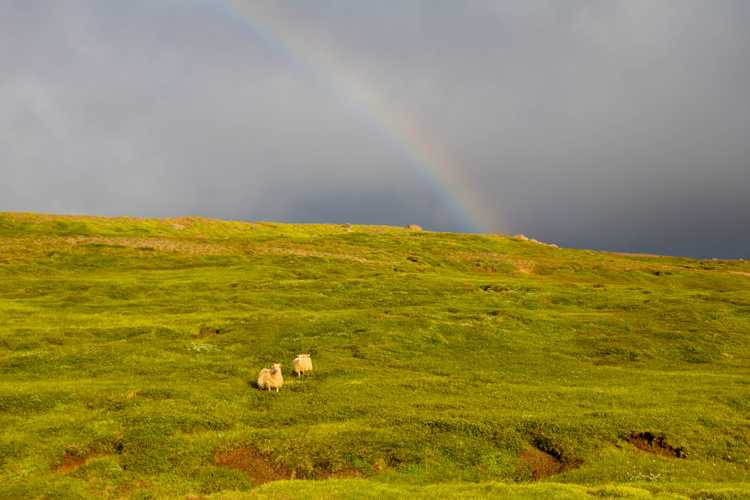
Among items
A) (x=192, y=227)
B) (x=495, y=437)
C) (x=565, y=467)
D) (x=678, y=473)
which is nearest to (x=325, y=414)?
(x=495, y=437)

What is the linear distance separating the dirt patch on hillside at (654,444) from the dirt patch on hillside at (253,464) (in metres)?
17.4

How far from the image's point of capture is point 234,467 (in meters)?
18.7

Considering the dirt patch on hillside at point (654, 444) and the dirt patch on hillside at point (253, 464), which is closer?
the dirt patch on hillside at point (253, 464)

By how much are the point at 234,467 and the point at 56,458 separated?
805 centimetres

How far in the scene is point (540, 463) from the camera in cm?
1973

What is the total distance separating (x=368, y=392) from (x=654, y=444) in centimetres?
1600

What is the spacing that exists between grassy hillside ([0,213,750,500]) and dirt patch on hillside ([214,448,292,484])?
9 cm

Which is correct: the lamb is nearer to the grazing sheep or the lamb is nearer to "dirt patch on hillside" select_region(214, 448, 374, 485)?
the grazing sheep

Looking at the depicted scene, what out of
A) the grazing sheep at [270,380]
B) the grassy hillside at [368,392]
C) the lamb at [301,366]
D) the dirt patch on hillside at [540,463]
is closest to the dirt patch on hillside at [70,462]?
the grassy hillside at [368,392]

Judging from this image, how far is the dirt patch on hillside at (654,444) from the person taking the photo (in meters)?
20.4

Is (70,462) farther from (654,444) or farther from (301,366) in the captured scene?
(654,444)

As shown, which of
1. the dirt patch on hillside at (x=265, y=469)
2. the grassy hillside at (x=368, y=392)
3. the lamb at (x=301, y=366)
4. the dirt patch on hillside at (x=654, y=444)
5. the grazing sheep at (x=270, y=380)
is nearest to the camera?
the grassy hillside at (x=368, y=392)

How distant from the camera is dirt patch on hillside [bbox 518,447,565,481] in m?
19.0

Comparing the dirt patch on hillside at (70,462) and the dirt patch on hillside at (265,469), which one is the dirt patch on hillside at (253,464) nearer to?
the dirt patch on hillside at (265,469)
